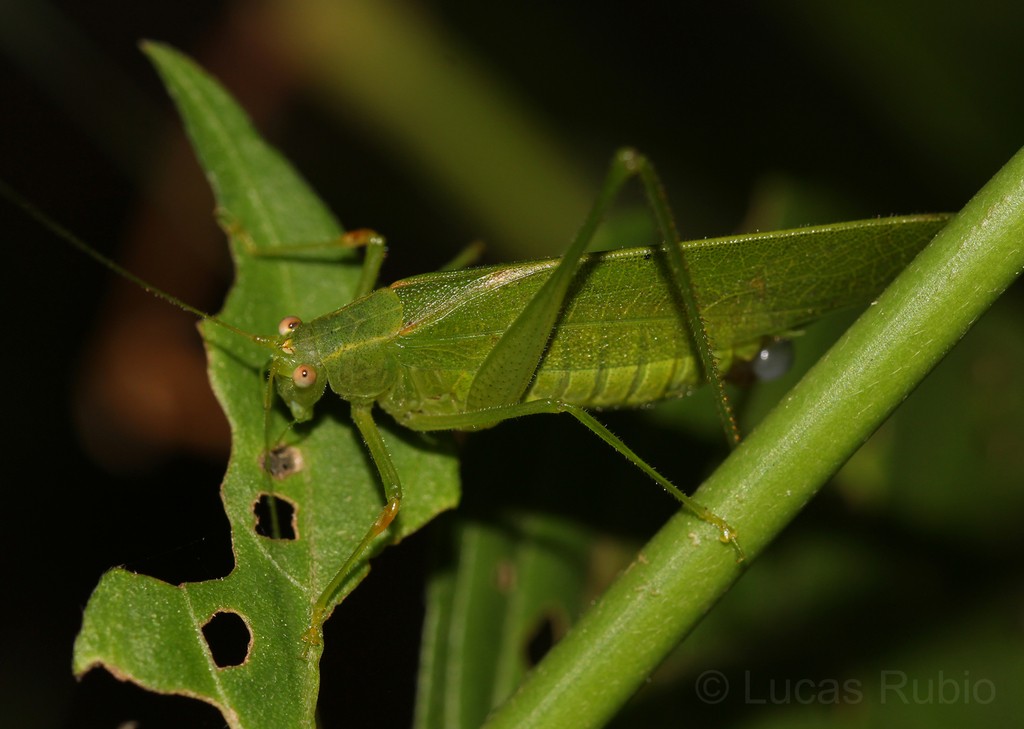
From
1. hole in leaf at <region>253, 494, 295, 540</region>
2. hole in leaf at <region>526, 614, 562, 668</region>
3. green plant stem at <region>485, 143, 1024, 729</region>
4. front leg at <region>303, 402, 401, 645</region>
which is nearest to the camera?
green plant stem at <region>485, 143, 1024, 729</region>

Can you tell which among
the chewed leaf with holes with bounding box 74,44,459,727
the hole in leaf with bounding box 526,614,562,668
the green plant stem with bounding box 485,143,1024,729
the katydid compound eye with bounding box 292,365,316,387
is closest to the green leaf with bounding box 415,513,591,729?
the hole in leaf with bounding box 526,614,562,668

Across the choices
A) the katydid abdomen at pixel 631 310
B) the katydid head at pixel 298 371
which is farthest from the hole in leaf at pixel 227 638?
the katydid abdomen at pixel 631 310

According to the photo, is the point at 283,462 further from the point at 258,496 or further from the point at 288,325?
the point at 288,325

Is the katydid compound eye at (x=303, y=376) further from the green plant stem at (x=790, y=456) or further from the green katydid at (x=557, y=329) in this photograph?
the green plant stem at (x=790, y=456)

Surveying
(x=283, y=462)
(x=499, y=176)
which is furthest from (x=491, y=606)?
(x=499, y=176)

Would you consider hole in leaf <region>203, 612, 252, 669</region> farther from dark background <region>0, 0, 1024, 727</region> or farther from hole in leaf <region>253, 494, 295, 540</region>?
hole in leaf <region>253, 494, 295, 540</region>

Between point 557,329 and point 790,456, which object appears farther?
point 557,329

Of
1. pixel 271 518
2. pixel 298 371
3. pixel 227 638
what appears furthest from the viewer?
pixel 298 371
